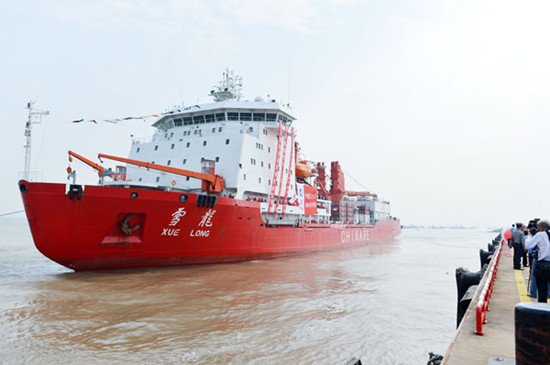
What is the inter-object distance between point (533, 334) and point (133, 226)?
10407 mm

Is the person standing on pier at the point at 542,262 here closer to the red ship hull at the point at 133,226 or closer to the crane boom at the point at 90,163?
the red ship hull at the point at 133,226

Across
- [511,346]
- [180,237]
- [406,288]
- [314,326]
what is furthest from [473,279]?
[180,237]

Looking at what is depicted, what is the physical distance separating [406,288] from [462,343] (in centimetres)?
767

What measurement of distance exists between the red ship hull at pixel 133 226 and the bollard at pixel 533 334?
9974 millimetres

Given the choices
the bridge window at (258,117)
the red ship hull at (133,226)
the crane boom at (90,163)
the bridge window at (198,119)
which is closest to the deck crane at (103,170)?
the crane boom at (90,163)

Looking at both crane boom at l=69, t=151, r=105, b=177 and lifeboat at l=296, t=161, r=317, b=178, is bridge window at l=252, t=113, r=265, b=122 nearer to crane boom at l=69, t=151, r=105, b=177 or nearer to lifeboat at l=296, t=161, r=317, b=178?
lifeboat at l=296, t=161, r=317, b=178

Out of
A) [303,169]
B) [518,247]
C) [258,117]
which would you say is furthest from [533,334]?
[303,169]

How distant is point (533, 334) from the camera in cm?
186

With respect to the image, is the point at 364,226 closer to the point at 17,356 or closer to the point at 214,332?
the point at 214,332

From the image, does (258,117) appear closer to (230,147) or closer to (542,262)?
(230,147)

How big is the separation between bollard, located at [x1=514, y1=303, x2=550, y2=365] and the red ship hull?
9.97m

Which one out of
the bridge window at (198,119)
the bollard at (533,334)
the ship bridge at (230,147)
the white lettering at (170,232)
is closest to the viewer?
the bollard at (533,334)

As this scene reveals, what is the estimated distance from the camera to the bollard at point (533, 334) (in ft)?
5.99

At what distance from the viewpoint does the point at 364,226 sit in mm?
31203
